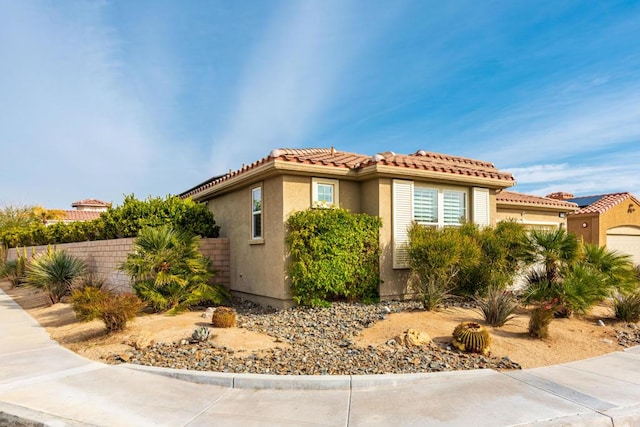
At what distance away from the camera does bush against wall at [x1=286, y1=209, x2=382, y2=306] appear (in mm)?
10141

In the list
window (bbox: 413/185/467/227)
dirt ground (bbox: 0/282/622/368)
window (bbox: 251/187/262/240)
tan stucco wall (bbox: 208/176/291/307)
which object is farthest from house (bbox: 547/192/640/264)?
tan stucco wall (bbox: 208/176/291/307)

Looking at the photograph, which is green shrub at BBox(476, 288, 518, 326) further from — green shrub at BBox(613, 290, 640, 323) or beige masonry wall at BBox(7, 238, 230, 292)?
beige masonry wall at BBox(7, 238, 230, 292)

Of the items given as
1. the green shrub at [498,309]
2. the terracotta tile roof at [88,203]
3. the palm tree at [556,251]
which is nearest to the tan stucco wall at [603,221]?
the palm tree at [556,251]

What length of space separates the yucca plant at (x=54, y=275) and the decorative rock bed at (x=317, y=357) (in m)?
8.23

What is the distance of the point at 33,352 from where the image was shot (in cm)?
771

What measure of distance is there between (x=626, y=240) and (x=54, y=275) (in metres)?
27.6

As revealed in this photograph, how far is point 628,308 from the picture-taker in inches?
361

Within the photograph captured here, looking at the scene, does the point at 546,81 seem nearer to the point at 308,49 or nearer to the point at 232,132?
the point at 308,49

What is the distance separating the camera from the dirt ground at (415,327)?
723cm

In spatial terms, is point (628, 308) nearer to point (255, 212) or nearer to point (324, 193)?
point (324, 193)

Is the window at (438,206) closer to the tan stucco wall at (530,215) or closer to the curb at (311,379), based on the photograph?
the tan stucco wall at (530,215)

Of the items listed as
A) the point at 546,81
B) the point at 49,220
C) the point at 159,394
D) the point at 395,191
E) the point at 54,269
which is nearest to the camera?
the point at 159,394

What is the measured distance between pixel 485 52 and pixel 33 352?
13.6 metres

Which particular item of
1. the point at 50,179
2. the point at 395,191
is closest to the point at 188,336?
the point at 395,191
